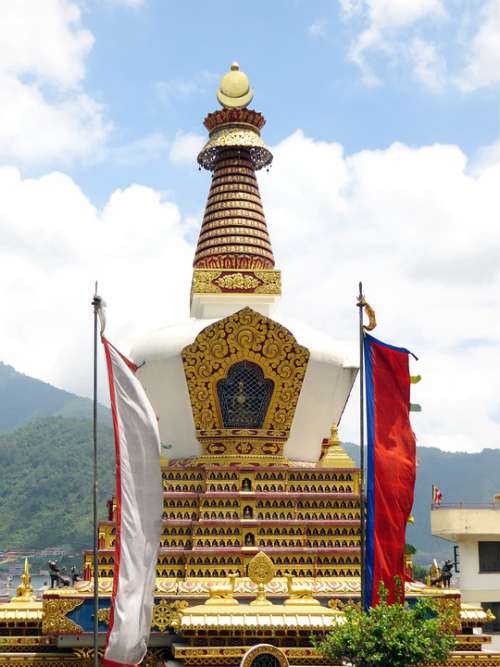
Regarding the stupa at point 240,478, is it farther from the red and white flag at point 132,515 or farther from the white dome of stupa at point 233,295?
the red and white flag at point 132,515

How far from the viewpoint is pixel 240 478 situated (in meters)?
25.6

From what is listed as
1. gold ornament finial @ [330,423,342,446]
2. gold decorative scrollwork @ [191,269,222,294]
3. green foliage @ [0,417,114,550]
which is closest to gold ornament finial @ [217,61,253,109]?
gold decorative scrollwork @ [191,269,222,294]

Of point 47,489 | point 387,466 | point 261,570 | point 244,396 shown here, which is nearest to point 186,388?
point 244,396

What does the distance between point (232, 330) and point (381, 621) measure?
10.5 meters

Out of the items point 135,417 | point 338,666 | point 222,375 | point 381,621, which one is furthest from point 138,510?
point 222,375

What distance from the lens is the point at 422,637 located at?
18.6 meters

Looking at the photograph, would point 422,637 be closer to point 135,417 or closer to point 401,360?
point 401,360

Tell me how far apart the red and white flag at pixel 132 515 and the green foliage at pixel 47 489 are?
447 feet

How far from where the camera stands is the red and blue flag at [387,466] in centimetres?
1852

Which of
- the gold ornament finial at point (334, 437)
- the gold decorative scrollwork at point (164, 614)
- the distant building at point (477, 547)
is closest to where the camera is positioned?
the gold decorative scrollwork at point (164, 614)

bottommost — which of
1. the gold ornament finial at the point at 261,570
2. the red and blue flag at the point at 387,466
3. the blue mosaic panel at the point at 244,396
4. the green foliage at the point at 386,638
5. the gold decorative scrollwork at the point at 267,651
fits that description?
the gold decorative scrollwork at the point at 267,651

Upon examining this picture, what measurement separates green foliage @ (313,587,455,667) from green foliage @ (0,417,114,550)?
135334 millimetres

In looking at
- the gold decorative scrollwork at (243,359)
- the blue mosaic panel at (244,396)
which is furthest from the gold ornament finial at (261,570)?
the blue mosaic panel at (244,396)

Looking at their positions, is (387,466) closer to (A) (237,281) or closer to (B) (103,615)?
(B) (103,615)
